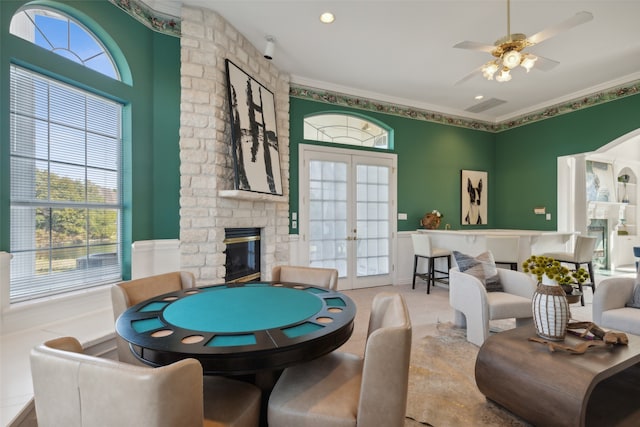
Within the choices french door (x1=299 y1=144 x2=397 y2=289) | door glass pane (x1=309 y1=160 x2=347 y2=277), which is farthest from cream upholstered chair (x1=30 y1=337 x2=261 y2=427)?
door glass pane (x1=309 y1=160 x2=347 y2=277)

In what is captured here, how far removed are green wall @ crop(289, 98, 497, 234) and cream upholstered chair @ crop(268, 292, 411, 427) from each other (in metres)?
4.12

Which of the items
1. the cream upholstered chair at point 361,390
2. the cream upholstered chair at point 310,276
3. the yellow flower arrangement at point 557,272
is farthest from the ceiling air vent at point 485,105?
the cream upholstered chair at point 361,390

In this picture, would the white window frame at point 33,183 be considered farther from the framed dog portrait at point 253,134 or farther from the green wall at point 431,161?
the green wall at point 431,161

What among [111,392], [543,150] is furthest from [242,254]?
[543,150]

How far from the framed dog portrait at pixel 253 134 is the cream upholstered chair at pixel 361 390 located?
7.38 feet

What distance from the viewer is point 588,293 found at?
14.8ft

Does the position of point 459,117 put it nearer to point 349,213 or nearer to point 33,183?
point 349,213

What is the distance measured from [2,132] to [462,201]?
239 inches

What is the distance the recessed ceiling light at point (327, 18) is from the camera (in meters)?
3.03

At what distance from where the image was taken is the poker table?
3.63 ft

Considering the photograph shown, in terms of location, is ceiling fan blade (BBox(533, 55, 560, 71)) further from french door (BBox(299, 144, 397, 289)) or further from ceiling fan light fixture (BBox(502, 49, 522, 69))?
french door (BBox(299, 144, 397, 289))

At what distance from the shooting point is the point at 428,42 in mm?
3504

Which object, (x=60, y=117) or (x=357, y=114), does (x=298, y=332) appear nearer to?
(x=60, y=117)

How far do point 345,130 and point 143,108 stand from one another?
294cm
